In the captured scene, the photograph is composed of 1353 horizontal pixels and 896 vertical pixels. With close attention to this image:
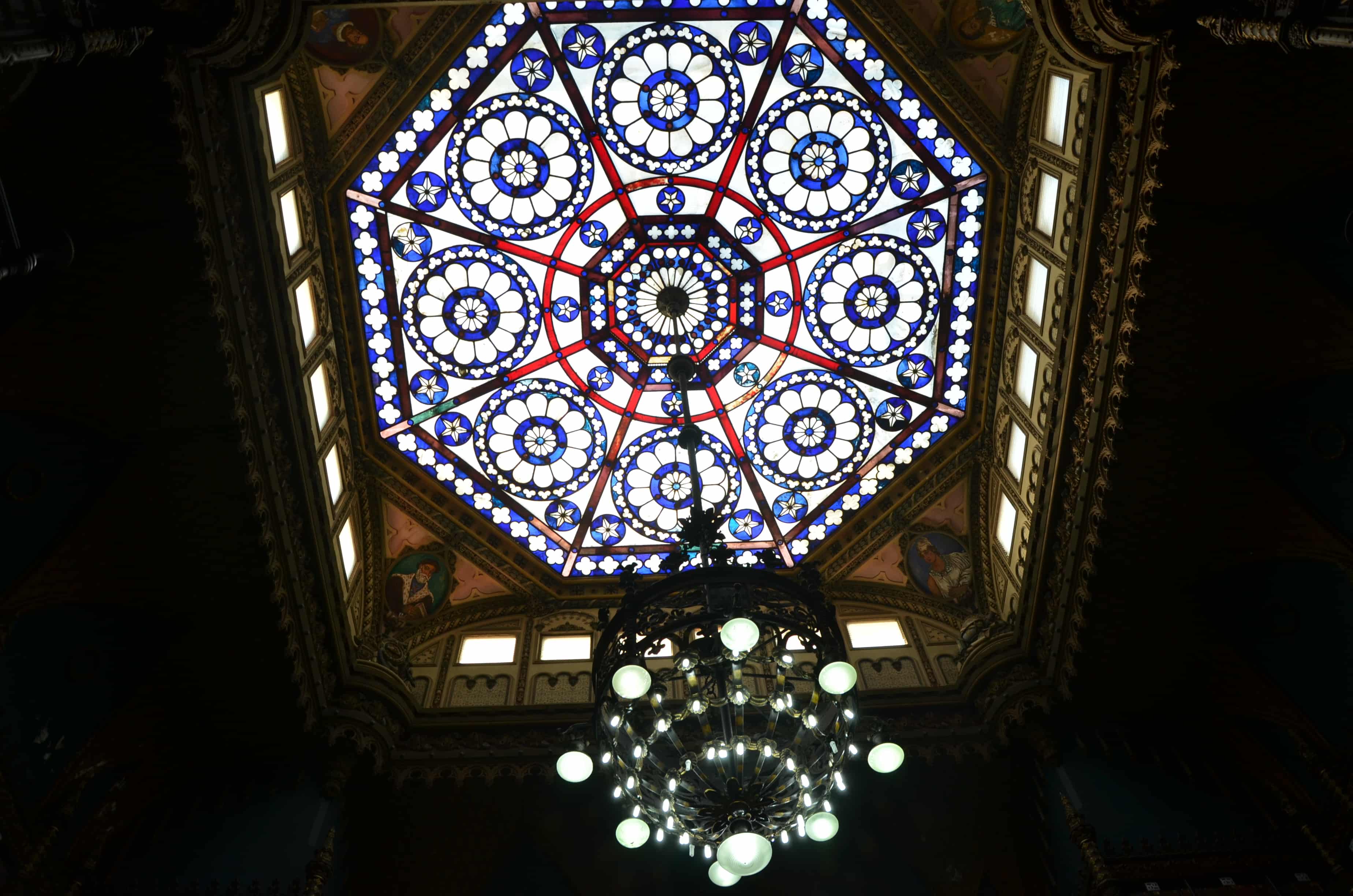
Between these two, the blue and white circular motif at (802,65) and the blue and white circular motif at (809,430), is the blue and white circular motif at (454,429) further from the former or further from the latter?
the blue and white circular motif at (802,65)

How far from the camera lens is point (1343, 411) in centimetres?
882

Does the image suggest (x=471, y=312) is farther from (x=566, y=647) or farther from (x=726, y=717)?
(x=726, y=717)

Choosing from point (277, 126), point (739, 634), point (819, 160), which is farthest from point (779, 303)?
point (739, 634)

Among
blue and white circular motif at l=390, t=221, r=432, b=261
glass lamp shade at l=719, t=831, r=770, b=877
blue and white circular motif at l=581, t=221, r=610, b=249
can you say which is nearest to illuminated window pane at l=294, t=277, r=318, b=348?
blue and white circular motif at l=390, t=221, r=432, b=261

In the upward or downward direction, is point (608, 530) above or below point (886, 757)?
above

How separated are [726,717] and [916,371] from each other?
8.33 meters

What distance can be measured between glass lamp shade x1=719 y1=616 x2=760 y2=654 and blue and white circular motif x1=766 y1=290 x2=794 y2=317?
331 inches

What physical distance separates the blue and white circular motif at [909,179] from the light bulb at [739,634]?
28.4 ft

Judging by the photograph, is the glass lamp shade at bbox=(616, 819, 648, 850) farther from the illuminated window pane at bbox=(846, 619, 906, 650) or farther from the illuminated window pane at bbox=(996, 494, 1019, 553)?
the illuminated window pane at bbox=(996, 494, 1019, 553)

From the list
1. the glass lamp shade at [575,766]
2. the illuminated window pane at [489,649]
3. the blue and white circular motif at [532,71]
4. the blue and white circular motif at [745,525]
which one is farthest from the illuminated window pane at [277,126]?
the blue and white circular motif at [745,525]

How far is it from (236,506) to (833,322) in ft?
28.6

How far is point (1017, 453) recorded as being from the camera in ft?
39.8

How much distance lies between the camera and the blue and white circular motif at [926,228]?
12.8 m

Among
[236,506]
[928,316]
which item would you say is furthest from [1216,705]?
[236,506]
